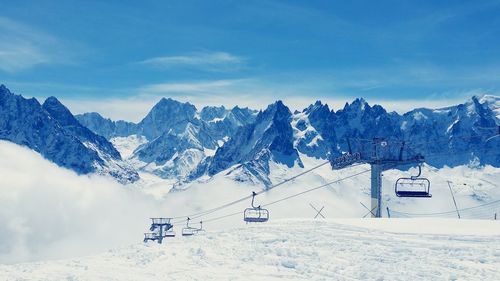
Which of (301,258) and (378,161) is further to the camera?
(378,161)

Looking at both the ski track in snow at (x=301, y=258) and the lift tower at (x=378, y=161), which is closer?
the ski track in snow at (x=301, y=258)

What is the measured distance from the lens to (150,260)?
3209 cm

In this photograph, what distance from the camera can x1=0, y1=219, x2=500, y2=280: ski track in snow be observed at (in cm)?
2825

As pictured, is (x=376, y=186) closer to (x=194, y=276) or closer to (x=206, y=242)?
(x=206, y=242)

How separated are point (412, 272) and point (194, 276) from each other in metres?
9.23

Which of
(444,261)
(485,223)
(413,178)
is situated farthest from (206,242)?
(413,178)

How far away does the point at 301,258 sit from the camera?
31.5 m

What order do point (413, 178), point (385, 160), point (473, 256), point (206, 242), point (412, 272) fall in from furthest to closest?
point (385, 160), point (413, 178), point (206, 242), point (473, 256), point (412, 272)

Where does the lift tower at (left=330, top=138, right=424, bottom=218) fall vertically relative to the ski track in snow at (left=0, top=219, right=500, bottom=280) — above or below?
above

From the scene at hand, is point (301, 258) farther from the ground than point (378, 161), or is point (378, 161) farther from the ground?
point (378, 161)

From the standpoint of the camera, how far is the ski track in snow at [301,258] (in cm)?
2825

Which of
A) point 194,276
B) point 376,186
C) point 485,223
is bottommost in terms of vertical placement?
point 194,276

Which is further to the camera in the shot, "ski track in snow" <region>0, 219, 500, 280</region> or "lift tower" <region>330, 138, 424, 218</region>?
"lift tower" <region>330, 138, 424, 218</region>

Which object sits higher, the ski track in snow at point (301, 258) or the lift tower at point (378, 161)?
the lift tower at point (378, 161)
